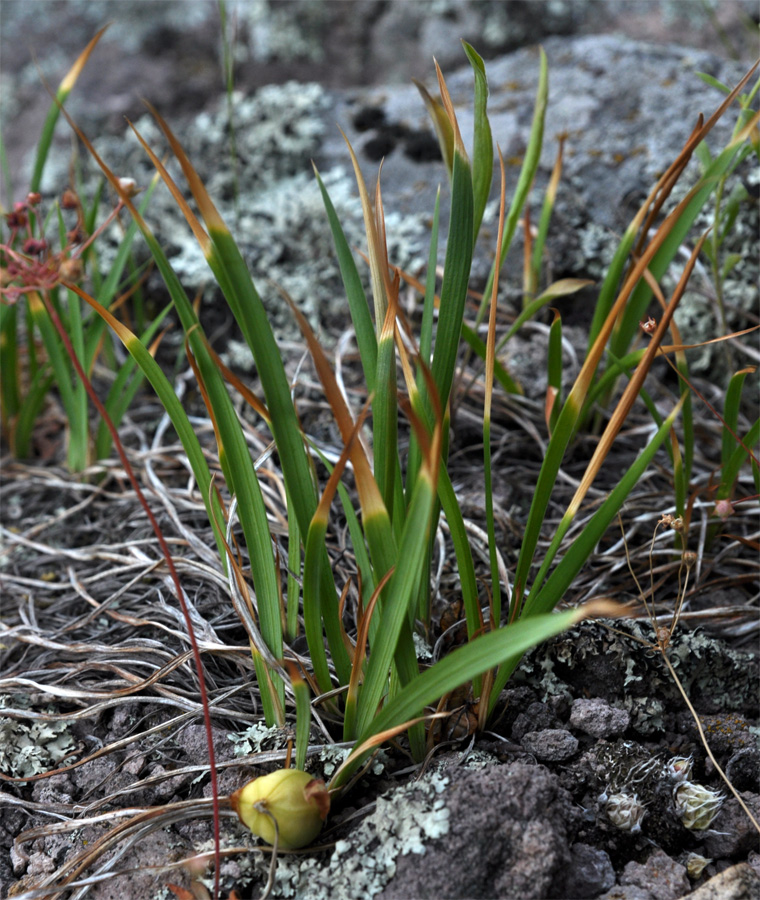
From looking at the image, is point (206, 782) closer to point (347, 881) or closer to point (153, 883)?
point (153, 883)

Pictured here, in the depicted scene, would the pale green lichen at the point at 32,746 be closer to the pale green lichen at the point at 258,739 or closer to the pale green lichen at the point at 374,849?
the pale green lichen at the point at 258,739

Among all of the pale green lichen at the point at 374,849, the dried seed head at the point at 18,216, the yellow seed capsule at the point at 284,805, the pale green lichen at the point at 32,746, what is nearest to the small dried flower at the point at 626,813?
the pale green lichen at the point at 374,849

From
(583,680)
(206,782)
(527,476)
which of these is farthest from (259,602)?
(527,476)

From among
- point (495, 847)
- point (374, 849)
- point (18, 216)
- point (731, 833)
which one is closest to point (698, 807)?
point (731, 833)

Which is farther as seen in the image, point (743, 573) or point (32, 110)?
point (32, 110)

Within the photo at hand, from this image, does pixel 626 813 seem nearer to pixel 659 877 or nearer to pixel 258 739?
pixel 659 877
